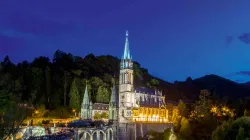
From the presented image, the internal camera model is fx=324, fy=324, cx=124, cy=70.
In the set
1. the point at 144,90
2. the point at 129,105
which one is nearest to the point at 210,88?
the point at 144,90

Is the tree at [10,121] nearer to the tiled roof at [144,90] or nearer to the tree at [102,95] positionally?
the tiled roof at [144,90]

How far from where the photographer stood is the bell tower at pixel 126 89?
66.5m

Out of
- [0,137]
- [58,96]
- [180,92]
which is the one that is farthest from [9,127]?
[180,92]

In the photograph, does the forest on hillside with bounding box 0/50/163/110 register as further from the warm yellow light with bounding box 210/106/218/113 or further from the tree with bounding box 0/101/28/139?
the tree with bounding box 0/101/28/139

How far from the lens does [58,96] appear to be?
247 feet

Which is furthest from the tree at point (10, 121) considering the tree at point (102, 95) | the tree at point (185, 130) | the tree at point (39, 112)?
the tree at point (102, 95)

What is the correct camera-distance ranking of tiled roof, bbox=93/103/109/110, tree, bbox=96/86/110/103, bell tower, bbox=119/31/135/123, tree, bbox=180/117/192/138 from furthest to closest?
tree, bbox=96/86/110/103, tiled roof, bbox=93/103/109/110, bell tower, bbox=119/31/135/123, tree, bbox=180/117/192/138

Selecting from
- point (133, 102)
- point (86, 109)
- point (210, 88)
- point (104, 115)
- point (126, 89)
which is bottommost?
point (104, 115)

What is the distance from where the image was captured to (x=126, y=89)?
6969 cm

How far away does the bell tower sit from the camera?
218 ft

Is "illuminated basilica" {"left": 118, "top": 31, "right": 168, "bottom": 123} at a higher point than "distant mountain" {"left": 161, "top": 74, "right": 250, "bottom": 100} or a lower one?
lower

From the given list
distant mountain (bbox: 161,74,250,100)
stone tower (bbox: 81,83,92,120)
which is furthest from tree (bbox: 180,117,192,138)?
distant mountain (bbox: 161,74,250,100)

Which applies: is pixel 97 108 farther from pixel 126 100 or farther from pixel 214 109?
pixel 214 109

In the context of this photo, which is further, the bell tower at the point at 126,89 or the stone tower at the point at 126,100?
the bell tower at the point at 126,89
